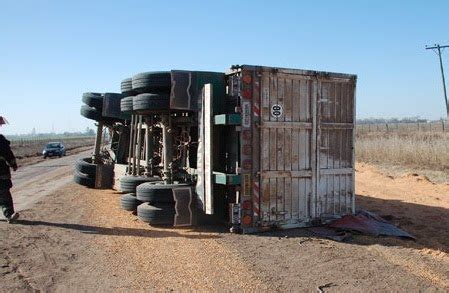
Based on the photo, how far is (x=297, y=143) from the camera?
335 inches

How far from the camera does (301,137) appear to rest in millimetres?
8539

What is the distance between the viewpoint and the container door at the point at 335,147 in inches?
344

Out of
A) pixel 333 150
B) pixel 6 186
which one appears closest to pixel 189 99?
pixel 333 150

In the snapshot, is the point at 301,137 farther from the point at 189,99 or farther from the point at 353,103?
the point at 189,99

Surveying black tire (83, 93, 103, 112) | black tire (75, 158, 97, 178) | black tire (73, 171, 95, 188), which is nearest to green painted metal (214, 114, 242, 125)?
black tire (75, 158, 97, 178)

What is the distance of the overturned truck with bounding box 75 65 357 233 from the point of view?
804 cm

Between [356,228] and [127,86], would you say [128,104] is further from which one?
[356,228]

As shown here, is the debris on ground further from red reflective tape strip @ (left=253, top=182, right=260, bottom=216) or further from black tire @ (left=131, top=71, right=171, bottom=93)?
black tire @ (left=131, top=71, right=171, bottom=93)

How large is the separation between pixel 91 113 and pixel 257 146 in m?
8.31

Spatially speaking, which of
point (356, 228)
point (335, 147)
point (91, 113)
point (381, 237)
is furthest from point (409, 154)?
point (381, 237)

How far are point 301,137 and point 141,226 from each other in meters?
3.33

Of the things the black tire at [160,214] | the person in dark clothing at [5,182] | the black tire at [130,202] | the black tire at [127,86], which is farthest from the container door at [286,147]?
the person in dark clothing at [5,182]

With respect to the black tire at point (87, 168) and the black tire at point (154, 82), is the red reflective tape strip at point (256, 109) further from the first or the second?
the black tire at point (87, 168)

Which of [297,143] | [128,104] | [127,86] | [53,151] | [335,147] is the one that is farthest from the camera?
[53,151]
